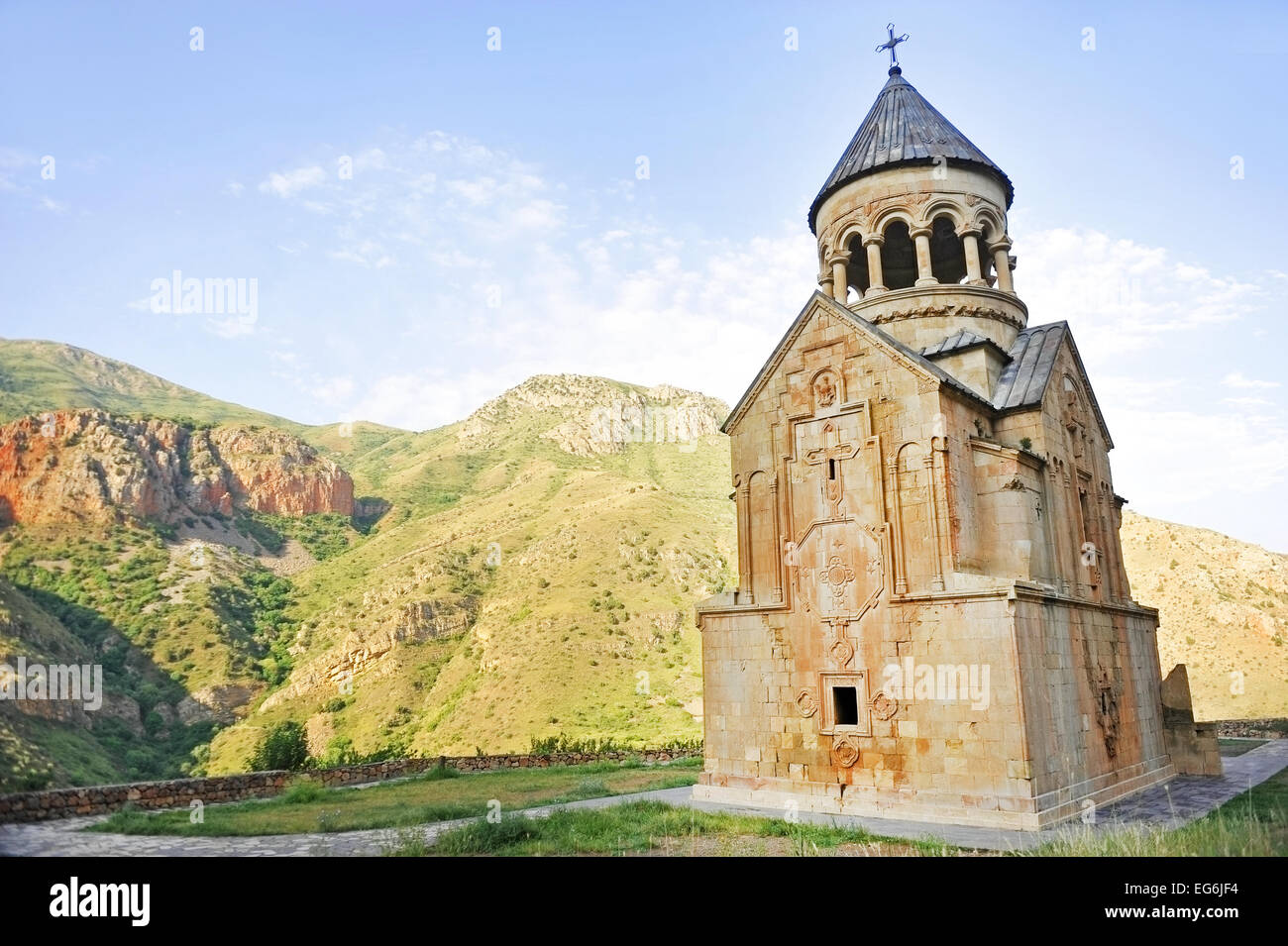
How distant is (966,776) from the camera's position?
10.5 meters

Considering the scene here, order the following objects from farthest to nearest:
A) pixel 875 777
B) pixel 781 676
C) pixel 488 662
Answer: pixel 488 662
pixel 781 676
pixel 875 777

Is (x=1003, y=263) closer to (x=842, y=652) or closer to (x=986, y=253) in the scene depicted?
(x=986, y=253)

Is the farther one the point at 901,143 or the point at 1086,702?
the point at 901,143

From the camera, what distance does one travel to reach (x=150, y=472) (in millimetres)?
60125

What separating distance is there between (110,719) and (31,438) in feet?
95.2

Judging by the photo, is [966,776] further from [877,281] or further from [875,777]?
[877,281]

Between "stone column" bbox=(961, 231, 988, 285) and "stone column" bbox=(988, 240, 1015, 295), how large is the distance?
684 mm

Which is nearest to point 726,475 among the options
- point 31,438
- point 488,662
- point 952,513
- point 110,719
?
point 488,662

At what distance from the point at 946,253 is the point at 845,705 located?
35.7 feet

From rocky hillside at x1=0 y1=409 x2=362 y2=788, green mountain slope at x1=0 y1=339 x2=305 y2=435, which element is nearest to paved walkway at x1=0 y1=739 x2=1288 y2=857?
rocky hillside at x1=0 y1=409 x2=362 y2=788

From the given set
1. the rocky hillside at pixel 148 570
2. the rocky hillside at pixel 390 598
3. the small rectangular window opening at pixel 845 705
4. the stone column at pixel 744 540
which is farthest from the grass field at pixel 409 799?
the rocky hillside at pixel 390 598

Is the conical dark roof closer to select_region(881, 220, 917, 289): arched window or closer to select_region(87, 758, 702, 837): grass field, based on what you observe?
select_region(881, 220, 917, 289): arched window

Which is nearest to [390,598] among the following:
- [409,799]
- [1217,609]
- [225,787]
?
[225,787]

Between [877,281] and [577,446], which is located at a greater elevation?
[577,446]
